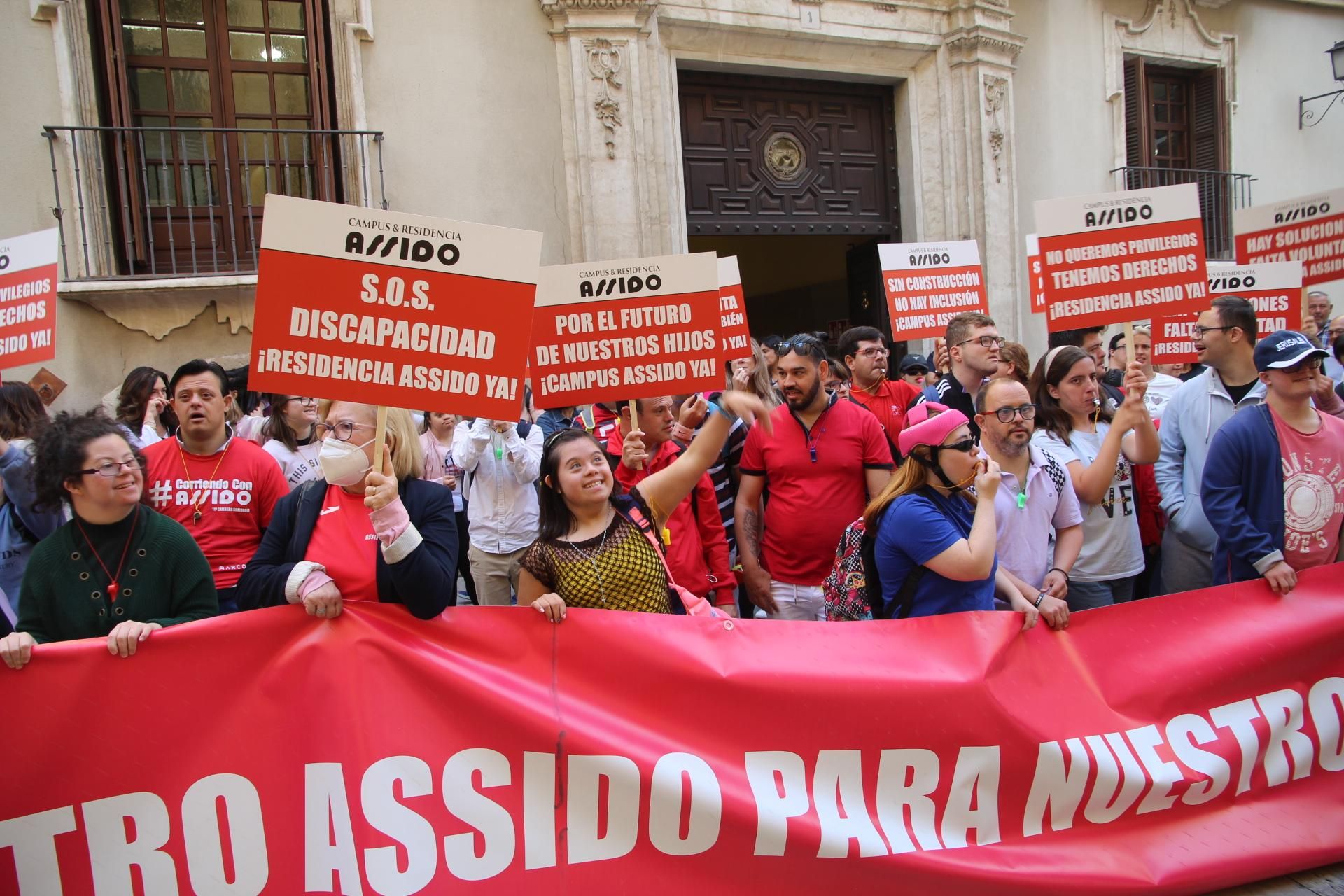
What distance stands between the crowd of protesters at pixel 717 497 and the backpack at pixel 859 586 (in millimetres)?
13

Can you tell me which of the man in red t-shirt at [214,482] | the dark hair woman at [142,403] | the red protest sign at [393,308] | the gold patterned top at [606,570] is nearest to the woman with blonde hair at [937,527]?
the gold patterned top at [606,570]

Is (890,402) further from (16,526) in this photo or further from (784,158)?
(784,158)

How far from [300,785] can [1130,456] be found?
345cm

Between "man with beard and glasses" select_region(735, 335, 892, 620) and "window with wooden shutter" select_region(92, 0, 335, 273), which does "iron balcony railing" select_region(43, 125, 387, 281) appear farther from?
"man with beard and glasses" select_region(735, 335, 892, 620)

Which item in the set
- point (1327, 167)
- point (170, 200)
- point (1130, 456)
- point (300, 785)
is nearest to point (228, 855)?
point (300, 785)

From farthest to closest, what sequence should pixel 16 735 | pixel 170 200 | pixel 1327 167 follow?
pixel 1327 167 → pixel 170 200 → pixel 16 735

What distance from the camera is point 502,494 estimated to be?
16.1 ft

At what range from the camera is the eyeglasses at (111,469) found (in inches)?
112

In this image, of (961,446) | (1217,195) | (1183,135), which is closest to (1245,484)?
(961,446)

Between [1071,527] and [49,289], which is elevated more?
[49,289]

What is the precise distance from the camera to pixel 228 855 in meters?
2.67

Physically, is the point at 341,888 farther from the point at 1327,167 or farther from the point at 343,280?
the point at 1327,167

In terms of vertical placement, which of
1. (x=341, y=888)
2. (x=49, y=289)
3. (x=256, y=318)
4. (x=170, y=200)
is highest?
(x=170, y=200)

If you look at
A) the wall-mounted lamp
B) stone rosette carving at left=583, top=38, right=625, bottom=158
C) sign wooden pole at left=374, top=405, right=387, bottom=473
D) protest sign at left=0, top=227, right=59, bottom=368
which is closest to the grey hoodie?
sign wooden pole at left=374, top=405, right=387, bottom=473
